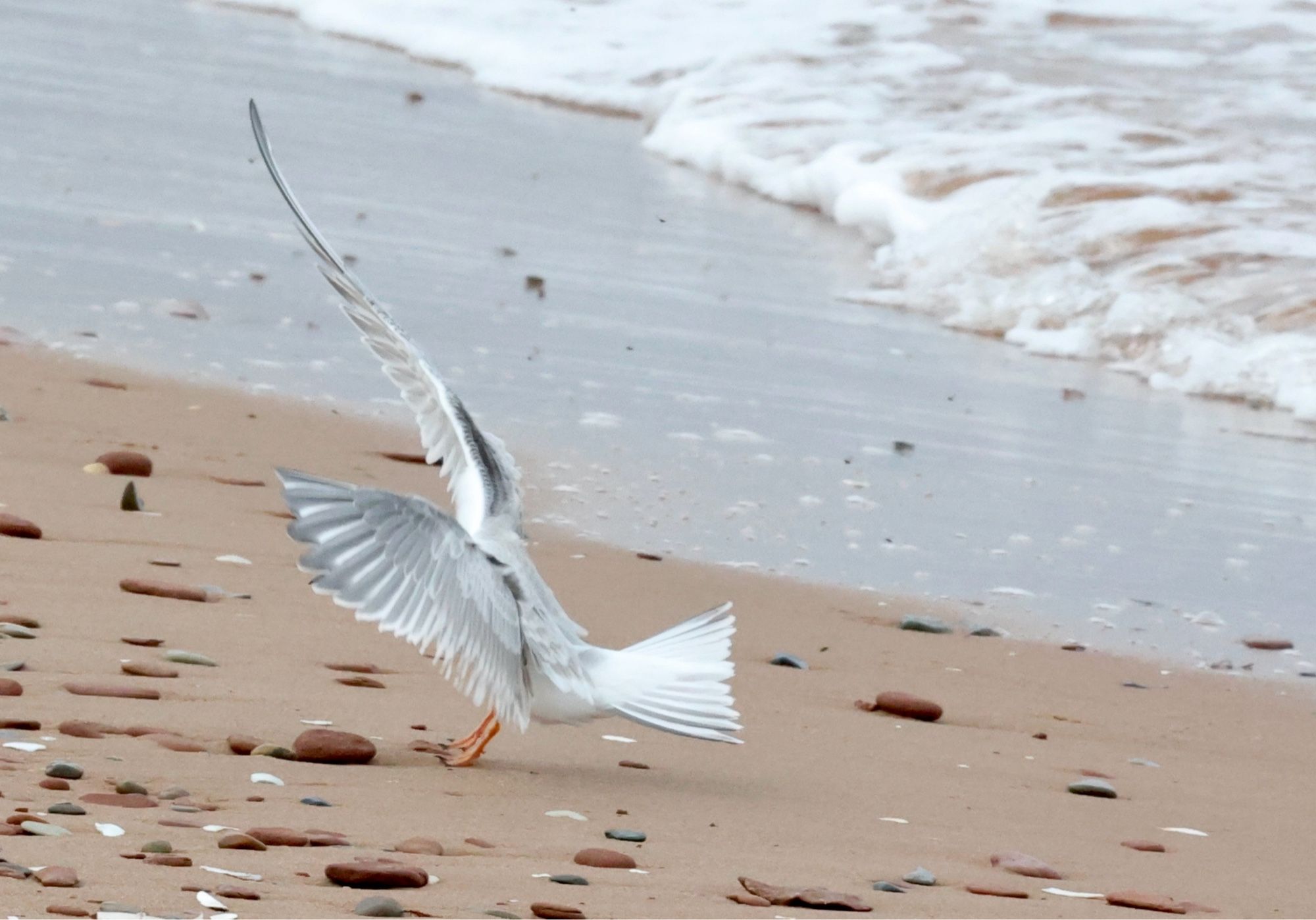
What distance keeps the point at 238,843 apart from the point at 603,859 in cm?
55

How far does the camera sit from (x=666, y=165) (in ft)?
40.8

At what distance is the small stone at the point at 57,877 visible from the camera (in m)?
2.39

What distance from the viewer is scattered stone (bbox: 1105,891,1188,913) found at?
3.10 meters

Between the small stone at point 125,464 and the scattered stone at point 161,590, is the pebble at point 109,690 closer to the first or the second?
the scattered stone at point 161,590

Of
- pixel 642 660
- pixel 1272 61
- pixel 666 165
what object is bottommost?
pixel 642 660

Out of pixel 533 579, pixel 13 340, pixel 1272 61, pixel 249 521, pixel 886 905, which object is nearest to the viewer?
pixel 886 905

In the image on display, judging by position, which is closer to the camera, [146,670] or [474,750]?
[474,750]

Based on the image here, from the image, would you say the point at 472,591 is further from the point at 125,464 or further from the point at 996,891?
the point at 125,464

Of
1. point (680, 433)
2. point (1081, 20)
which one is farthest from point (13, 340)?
point (1081, 20)

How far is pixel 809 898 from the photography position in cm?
287

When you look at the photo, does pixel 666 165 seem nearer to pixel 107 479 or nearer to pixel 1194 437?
pixel 1194 437

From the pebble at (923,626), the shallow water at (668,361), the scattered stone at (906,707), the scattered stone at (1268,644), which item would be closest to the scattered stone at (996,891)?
the scattered stone at (906,707)

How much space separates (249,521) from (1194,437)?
3866 millimetres

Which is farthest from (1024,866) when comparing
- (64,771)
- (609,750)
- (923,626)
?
(923,626)
